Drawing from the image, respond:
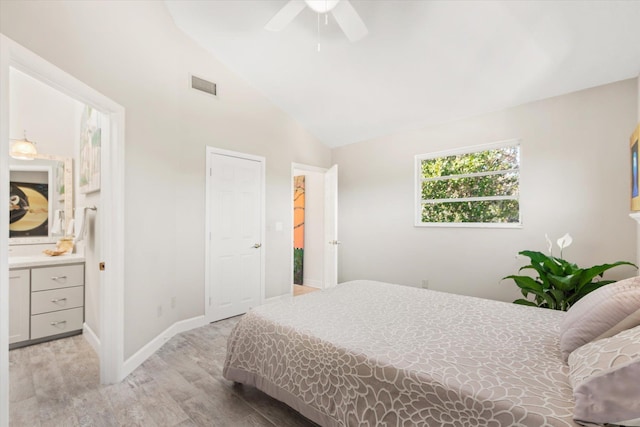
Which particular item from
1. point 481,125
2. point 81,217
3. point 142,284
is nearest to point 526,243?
point 481,125

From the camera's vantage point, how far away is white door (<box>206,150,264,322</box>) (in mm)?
3471

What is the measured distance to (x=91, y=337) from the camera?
2.78 m

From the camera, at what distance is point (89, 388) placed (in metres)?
2.07

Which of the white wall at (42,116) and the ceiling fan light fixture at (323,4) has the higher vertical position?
the ceiling fan light fixture at (323,4)

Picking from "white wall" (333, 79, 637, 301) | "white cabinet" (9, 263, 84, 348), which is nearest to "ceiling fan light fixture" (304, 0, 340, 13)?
"white wall" (333, 79, 637, 301)

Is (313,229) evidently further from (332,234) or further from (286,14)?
(286,14)

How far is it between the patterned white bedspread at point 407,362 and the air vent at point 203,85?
2.61 meters

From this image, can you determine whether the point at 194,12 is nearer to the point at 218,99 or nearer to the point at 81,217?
the point at 218,99

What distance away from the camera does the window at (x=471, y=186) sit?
3.39 metres

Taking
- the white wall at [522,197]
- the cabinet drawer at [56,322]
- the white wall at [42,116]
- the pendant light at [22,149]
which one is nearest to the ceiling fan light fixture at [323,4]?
the white wall at [522,197]

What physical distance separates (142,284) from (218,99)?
222 centimetres

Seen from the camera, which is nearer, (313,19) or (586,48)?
(586,48)

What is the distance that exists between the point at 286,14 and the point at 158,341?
2.95 meters

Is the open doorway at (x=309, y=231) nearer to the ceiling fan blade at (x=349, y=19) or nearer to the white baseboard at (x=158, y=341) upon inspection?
the white baseboard at (x=158, y=341)
